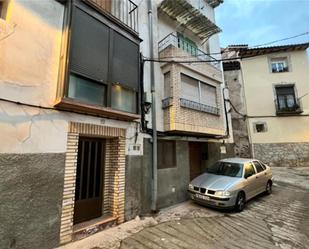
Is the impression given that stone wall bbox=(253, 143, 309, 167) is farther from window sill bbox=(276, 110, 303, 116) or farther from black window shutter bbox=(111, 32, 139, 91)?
black window shutter bbox=(111, 32, 139, 91)

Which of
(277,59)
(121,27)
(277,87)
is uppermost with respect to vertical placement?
(277,59)

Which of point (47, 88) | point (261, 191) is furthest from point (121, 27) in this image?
point (261, 191)

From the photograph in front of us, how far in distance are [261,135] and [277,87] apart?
4.70 metres

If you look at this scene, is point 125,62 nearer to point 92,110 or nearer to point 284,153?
point 92,110

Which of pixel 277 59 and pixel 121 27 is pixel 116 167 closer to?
pixel 121 27

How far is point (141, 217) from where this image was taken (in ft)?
18.5

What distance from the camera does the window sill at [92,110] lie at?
4.01m

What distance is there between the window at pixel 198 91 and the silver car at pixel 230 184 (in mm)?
2844

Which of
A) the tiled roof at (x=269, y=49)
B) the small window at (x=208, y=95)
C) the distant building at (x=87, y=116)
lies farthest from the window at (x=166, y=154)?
the tiled roof at (x=269, y=49)

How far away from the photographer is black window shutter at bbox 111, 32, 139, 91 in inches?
211

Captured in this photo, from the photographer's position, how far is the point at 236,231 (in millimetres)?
4844

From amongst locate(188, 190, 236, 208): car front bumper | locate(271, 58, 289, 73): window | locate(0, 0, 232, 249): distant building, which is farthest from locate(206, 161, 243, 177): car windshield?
locate(271, 58, 289, 73): window

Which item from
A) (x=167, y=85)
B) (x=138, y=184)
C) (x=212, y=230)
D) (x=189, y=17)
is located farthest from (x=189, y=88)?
(x=212, y=230)

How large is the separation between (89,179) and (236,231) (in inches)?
163
